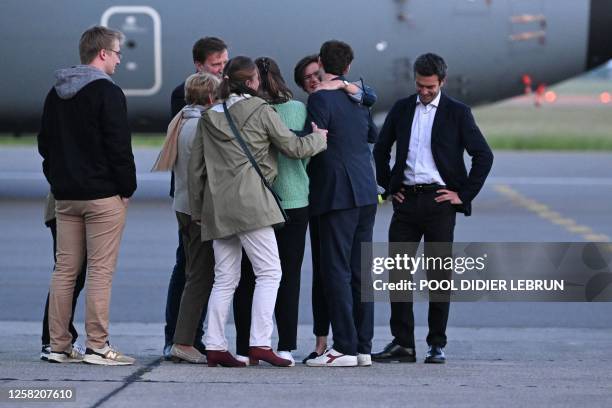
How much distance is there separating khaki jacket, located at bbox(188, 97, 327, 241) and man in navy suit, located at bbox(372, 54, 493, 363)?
2.51 feet

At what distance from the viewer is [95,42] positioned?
6734 millimetres

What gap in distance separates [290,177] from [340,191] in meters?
0.27

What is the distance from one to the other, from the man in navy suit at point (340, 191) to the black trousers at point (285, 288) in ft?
0.43

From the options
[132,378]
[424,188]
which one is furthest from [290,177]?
[132,378]

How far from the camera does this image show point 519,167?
22.5m

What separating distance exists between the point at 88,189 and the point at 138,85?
907 cm

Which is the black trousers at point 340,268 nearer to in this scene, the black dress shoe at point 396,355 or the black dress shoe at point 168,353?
the black dress shoe at point 396,355

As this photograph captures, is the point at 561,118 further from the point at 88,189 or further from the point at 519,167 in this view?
the point at 88,189

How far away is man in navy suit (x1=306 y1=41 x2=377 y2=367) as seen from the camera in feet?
22.3

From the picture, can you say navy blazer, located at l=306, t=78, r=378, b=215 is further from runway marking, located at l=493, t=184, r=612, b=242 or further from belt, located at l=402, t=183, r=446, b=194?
runway marking, located at l=493, t=184, r=612, b=242

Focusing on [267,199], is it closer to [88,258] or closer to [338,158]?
[338,158]

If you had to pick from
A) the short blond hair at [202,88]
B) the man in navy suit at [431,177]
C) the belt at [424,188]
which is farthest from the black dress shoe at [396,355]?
the short blond hair at [202,88]

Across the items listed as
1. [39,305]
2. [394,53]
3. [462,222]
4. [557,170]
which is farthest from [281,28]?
[557,170]

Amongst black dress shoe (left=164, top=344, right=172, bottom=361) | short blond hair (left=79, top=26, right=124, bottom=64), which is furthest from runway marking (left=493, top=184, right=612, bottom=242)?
short blond hair (left=79, top=26, right=124, bottom=64)
